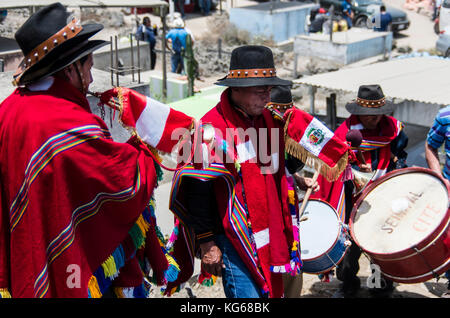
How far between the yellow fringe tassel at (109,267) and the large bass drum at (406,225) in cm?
187

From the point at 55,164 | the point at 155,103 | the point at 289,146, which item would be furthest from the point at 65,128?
the point at 289,146

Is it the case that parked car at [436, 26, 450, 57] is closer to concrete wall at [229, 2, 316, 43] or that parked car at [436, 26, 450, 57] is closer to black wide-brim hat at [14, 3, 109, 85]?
concrete wall at [229, 2, 316, 43]

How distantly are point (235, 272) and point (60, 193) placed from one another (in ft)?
4.20

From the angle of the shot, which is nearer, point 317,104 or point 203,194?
point 203,194

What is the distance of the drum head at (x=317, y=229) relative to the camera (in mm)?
4152

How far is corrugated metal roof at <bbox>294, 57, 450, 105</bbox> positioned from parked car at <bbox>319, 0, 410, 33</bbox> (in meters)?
14.5

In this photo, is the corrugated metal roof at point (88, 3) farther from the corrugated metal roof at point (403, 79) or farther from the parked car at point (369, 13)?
the parked car at point (369, 13)

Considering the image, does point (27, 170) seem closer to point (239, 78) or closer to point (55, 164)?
point (55, 164)

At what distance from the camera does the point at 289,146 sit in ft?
12.3

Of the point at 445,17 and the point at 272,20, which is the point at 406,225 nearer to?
the point at 445,17

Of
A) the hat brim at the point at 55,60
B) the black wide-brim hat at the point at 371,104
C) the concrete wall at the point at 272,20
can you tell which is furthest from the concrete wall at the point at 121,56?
the concrete wall at the point at 272,20

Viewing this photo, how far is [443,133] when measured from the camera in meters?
4.60

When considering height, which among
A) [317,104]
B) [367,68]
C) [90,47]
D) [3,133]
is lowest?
[317,104]

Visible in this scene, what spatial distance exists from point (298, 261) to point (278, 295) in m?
0.25
